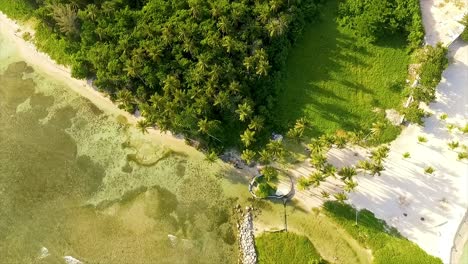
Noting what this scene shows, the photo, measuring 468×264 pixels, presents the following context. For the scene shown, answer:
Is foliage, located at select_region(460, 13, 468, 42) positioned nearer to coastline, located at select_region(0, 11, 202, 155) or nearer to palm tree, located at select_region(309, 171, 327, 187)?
palm tree, located at select_region(309, 171, 327, 187)

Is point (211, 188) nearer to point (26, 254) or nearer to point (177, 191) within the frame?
point (177, 191)

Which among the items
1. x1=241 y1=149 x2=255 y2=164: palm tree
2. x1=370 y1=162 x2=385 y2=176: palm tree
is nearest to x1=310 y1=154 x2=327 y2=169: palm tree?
x1=370 y1=162 x2=385 y2=176: palm tree

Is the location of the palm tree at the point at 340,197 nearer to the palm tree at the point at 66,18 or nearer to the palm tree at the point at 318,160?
the palm tree at the point at 318,160

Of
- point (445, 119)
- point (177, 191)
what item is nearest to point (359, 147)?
point (445, 119)

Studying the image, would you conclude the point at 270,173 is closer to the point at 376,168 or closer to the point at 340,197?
the point at 340,197

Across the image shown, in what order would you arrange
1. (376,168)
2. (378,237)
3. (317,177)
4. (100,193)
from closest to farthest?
(317,177), (376,168), (378,237), (100,193)

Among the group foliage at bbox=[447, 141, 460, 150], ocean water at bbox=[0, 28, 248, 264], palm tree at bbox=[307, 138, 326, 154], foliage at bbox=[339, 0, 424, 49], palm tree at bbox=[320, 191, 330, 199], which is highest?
foliage at bbox=[339, 0, 424, 49]

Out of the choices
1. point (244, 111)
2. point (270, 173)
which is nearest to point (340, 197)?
point (270, 173)
